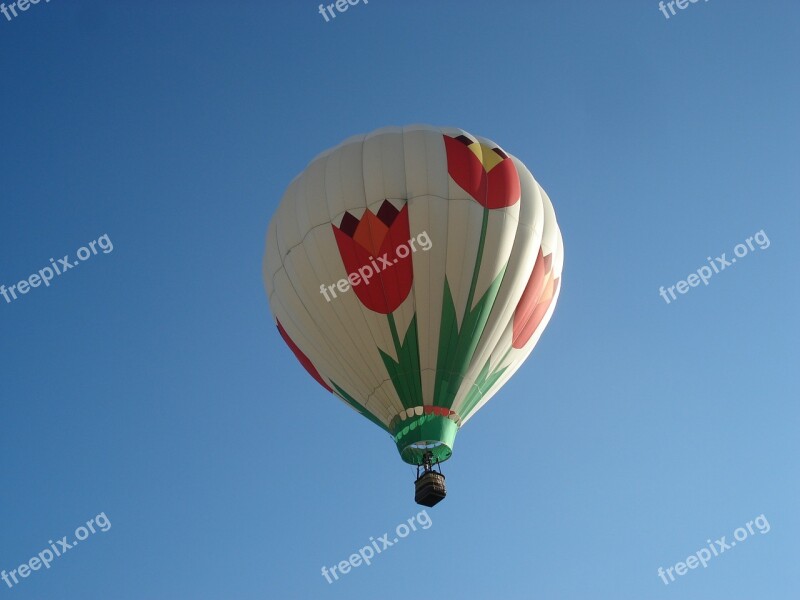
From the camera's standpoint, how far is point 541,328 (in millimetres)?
18266

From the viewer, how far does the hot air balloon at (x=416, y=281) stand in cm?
1655

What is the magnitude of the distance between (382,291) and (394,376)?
137cm

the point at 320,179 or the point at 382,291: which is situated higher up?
the point at 320,179

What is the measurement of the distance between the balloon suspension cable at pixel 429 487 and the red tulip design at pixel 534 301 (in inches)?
104

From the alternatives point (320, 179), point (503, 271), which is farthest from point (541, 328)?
point (320, 179)

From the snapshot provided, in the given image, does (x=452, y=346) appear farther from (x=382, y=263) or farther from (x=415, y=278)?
(x=382, y=263)

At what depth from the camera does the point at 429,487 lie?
16078mm

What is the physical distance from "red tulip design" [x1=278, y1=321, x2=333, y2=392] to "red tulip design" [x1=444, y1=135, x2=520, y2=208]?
399cm

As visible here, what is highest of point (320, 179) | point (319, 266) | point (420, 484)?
point (320, 179)

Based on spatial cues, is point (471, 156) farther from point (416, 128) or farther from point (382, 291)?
point (382, 291)

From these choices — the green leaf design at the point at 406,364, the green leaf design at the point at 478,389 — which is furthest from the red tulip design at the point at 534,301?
the green leaf design at the point at 406,364

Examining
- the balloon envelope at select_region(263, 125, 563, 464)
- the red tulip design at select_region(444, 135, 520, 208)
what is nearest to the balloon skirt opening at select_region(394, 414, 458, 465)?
the balloon envelope at select_region(263, 125, 563, 464)

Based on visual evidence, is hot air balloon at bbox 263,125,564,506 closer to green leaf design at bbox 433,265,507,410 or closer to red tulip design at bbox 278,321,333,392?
green leaf design at bbox 433,265,507,410

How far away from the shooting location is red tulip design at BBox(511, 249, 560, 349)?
1730 cm
